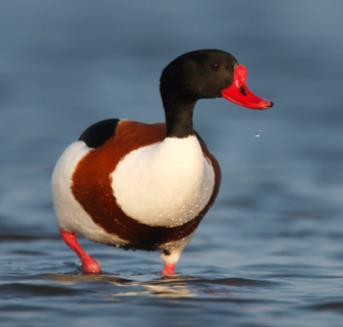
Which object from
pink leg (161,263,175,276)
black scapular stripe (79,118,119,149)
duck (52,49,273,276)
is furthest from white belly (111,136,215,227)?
pink leg (161,263,175,276)

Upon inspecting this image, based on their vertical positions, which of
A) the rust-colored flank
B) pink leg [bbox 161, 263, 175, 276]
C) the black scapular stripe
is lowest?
pink leg [bbox 161, 263, 175, 276]

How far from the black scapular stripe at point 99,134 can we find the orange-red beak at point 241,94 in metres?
0.78

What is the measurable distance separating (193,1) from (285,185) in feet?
56.9

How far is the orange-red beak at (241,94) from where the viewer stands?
316 inches

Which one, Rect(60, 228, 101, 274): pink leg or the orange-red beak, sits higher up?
the orange-red beak

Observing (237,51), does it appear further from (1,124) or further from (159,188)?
(159,188)

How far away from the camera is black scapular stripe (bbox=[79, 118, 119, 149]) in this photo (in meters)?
8.25

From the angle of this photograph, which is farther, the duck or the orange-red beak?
the orange-red beak

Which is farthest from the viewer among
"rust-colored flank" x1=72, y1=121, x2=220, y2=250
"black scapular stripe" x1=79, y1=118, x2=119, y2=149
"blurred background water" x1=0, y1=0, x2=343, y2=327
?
"black scapular stripe" x1=79, y1=118, x2=119, y2=149

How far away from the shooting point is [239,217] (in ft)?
37.5

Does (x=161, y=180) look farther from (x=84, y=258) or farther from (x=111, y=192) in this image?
(x=84, y=258)

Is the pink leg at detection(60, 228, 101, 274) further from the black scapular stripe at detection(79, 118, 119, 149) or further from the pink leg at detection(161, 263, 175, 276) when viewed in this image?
the black scapular stripe at detection(79, 118, 119, 149)

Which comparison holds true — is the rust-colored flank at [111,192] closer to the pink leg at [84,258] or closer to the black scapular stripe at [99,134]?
the black scapular stripe at [99,134]

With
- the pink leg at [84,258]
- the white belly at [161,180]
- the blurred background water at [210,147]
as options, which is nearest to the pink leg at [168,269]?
the blurred background water at [210,147]
